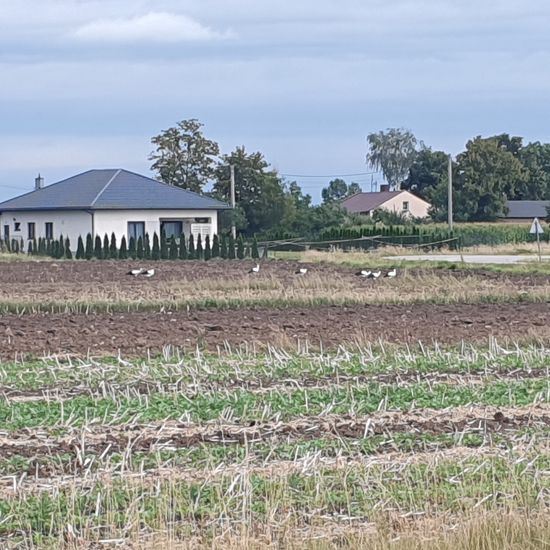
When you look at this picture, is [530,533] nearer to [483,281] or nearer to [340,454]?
[340,454]

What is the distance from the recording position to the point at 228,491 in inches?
300

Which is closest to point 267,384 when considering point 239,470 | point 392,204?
point 239,470

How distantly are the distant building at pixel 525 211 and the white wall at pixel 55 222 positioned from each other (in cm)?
3642

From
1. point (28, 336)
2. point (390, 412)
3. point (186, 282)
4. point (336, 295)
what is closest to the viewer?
point (390, 412)

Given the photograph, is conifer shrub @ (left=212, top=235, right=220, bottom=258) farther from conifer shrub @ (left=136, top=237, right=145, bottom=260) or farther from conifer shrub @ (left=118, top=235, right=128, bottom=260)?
conifer shrub @ (left=118, top=235, right=128, bottom=260)

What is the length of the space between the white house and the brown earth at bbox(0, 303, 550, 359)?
119 feet

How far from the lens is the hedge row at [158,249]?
165 feet

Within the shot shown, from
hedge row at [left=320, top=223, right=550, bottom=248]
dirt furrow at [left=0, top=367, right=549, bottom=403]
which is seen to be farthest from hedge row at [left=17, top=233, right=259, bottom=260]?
dirt furrow at [left=0, top=367, right=549, bottom=403]

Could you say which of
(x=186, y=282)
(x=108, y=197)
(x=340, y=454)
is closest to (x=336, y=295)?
(x=186, y=282)

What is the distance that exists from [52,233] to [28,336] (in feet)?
142

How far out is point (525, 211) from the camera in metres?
88.4

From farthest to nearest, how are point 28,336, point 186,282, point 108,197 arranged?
1. point 108,197
2. point 186,282
3. point 28,336

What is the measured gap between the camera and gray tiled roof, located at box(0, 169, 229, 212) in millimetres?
58531

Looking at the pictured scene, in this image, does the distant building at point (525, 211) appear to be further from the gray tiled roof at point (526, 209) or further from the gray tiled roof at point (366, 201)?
the gray tiled roof at point (366, 201)
